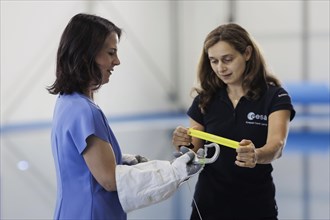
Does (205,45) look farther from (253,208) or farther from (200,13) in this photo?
(200,13)

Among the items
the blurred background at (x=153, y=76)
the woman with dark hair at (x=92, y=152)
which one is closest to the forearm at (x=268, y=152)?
the woman with dark hair at (x=92, y=152)

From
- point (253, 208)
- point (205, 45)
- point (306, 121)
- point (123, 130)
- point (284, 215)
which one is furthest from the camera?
point (306, 121)

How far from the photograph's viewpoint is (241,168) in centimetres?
216

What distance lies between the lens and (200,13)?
12867mm

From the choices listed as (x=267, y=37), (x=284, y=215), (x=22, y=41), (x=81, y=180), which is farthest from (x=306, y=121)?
(x=81, y=180)

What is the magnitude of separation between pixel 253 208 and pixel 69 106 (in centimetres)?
90

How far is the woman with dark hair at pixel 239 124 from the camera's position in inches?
85.2

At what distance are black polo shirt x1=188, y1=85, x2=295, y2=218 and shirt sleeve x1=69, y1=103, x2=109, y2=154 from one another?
65cm

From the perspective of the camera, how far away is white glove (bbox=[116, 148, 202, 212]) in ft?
5.44

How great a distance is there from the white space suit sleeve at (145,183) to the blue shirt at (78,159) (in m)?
0.10

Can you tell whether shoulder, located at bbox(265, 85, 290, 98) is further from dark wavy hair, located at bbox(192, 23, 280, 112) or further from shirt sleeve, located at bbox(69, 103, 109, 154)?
shirt sleeve, located at bbox(69, 103, 109, 154)

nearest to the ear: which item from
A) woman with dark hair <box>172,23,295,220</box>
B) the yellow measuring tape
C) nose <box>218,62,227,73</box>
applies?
woman with dark hair <box>172,23,295,220</box>

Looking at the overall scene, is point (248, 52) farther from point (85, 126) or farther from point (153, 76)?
point (153, 76)

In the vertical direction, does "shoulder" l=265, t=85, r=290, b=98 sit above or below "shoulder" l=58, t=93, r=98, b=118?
below
